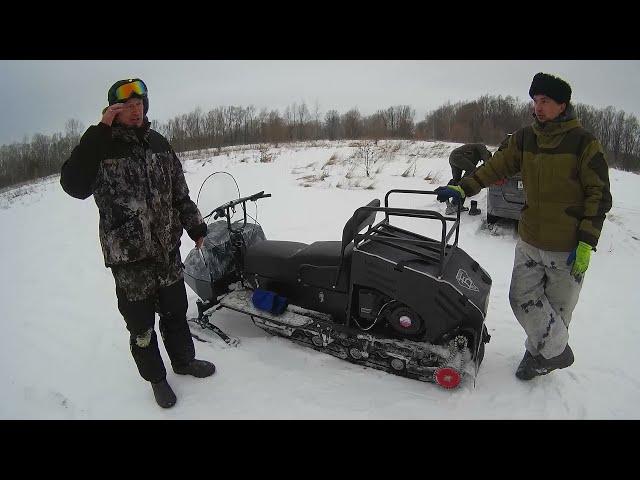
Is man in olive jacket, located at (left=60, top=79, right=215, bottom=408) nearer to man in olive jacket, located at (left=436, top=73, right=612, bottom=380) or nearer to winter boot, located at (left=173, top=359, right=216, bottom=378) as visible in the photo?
winter boot, located at (left=173, top=359, right=216, bottom=378)

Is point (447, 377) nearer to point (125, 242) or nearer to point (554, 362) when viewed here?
point (554, 362)

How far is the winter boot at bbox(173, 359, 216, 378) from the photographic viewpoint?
10.1 ft

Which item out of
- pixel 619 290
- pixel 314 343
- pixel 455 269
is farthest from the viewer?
pixel 619 290

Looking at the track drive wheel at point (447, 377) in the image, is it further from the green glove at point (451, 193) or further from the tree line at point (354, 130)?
the tree line at point (354, 130)

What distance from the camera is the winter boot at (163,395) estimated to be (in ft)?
9.02

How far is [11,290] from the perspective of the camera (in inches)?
178

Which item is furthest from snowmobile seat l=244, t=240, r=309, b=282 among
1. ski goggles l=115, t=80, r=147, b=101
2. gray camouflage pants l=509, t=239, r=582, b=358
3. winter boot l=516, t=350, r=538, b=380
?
winter boot l=516, t=350, r=538, b=380

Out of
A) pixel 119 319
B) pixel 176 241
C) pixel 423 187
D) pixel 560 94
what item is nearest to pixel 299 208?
pixel 423 187

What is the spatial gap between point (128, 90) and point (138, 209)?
2.31 feet

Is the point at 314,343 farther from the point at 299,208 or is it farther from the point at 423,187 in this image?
the point at 423,187

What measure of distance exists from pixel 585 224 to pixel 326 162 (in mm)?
10198

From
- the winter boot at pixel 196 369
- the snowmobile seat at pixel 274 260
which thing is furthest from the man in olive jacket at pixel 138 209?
the snowmobile seat at pixel 274 260

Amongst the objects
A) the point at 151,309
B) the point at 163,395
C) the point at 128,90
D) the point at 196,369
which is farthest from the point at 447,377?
the point at 128,90

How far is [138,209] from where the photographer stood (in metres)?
2.48
